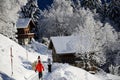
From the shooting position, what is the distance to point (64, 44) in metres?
50.3

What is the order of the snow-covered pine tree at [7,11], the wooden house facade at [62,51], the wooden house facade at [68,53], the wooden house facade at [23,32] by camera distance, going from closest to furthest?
the snow-covered pine tree at [7,11] < the wooden house facade at [68,53] < the wooden house facade at [62,51] < the wooden house facade at [23,32]

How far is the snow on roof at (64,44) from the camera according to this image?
162 ft

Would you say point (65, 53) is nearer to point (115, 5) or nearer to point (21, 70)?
point (21, 70)

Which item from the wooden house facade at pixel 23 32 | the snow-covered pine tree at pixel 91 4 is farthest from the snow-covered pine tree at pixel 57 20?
the wooden house facade at pixel 23 32

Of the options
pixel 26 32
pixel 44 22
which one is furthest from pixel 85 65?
pixel 44 22

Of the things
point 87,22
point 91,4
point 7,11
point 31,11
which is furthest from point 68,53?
point 91,4


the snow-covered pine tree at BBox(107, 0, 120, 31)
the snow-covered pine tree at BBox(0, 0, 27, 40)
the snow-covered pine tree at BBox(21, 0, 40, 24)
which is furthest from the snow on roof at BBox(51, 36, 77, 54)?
the snow-covered pine tree at BBox(21, 0, 40, 24)

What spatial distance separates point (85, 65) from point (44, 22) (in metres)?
39.8

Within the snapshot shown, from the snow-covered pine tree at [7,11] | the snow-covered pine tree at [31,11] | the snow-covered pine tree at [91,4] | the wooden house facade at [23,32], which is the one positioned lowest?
the wooden house facade at [23,32]

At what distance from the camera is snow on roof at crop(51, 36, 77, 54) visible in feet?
162

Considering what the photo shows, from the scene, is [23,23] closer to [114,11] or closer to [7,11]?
[114,11]

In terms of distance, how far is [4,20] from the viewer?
112 ft

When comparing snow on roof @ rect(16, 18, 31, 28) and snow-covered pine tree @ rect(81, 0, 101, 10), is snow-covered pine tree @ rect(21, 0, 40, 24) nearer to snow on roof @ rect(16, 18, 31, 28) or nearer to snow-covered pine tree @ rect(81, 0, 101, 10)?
snow on roof @ rect(16, 18, 31, 28)

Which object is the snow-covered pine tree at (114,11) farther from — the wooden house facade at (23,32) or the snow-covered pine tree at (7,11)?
the snow-covered pine tree at (7,11)
